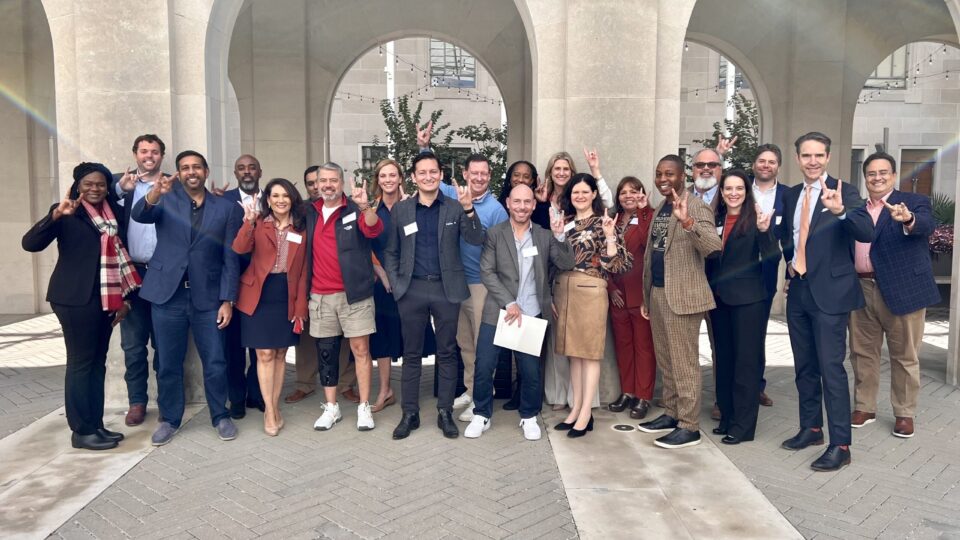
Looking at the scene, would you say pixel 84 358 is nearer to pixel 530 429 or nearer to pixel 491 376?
pixel 491 376

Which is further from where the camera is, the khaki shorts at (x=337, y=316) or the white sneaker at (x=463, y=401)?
the white sneaker at (x=463, y=401)

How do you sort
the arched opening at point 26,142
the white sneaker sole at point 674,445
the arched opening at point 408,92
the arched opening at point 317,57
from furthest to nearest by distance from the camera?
the arched opening at point 408,92, the arched opening at point 317,57, the arched opening at point 26,142, the white sneaker sole at point 674,445

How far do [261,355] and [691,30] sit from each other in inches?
345

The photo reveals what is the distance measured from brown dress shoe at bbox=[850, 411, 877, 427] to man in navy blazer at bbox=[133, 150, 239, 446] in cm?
463

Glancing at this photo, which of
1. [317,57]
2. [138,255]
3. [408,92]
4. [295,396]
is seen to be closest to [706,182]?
[295,396]

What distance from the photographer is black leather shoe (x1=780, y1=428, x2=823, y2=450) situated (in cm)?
531

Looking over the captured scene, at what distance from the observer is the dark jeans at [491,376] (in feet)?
18.3

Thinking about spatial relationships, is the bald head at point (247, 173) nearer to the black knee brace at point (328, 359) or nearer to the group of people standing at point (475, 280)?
the group of people standing at point (475, 280)

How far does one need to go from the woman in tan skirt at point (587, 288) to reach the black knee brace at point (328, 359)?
167 cm

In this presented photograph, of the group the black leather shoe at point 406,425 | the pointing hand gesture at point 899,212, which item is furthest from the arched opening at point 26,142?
the pointing hand gesture at point 899,212

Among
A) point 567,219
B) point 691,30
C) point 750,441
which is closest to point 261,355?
point 567,219

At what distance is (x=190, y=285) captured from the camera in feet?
18.1

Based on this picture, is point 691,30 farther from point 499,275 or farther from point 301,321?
point 301,321

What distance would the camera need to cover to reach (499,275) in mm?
5531
